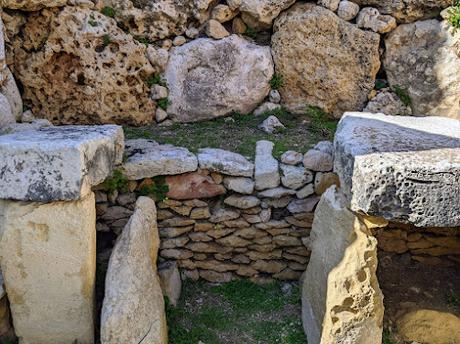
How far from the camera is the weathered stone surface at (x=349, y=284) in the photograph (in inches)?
105

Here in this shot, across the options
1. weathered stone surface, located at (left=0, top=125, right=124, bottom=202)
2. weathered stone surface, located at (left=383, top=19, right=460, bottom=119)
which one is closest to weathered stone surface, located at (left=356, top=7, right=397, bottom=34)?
weathered stone surface, located at (left=383, top=19, right=460, bottom=119)

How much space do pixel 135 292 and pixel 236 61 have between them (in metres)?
2.34

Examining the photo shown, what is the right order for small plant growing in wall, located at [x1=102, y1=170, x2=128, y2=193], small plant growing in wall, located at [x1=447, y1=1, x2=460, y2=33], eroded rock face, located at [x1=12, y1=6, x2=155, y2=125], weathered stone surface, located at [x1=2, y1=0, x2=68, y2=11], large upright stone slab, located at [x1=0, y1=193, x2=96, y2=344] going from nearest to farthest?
large upright stone slab, located at [x1=0, y1=193, x2=96, y2=344], small plant growing in wall, located at [x1=102, y1=170, x2=128, y2=193], weathered stone surface, located at [x1=2, y1=0, x2=68, y2=11], eroded rock face, located at [x1=12, y1=6, x2=155, y2=125], small plant growing in wall, located at [x1=447, y1=1, x2=460, y2=33]

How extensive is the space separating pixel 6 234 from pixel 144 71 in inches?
76.0

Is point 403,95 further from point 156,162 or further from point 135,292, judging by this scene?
point 135,292

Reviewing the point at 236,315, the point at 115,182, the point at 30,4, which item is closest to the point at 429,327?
the point at 236,315

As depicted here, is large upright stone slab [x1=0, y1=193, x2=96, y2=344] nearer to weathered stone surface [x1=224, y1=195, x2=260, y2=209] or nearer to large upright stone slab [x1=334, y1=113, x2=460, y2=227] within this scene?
weathered stone surface [x1=224, y1=195, x2=260, y2=209]

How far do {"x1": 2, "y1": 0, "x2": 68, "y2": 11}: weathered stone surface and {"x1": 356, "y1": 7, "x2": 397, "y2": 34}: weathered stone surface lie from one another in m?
2.56

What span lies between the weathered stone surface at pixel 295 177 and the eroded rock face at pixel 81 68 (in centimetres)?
145

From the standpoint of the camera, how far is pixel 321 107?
4430 millimetres

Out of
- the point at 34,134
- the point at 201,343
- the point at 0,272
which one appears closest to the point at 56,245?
the point at 0,272

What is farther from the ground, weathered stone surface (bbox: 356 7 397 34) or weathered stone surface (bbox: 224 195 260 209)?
weathered stone surface (bbox: 356 7 397 34)

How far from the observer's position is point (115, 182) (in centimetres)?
336

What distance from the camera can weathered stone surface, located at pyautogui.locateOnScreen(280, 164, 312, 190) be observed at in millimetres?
3523
